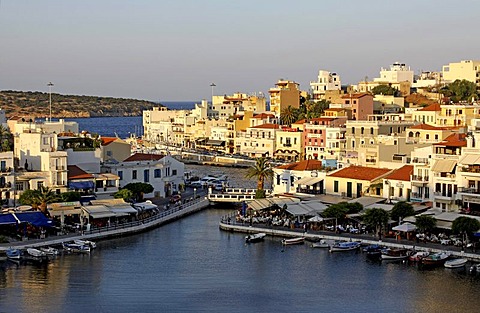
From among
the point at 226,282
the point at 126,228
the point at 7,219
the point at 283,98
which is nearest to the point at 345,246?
the point at 226,282

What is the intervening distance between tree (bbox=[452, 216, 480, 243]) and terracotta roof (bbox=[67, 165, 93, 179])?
22784 millimetres

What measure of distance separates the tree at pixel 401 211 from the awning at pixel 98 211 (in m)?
15.4

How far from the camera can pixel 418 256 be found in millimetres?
40312

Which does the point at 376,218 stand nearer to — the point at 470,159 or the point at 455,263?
the point at 470,159

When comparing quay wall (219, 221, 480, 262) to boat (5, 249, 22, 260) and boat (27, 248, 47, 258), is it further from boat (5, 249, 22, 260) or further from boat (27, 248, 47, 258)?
boat (5, 249, 22, 260)

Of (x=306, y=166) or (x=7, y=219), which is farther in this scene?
(x=306, y=166)

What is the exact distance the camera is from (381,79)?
13062 cm

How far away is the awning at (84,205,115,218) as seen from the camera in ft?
155

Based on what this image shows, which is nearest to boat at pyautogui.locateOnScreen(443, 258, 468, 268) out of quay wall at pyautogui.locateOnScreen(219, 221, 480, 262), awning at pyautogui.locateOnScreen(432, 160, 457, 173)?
quay wall at pyautogui.locateOnScreen(219, 221, 480, 262)

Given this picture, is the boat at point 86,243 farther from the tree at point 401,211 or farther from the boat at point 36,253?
the tree at point 401,211

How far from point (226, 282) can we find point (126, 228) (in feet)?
40.5

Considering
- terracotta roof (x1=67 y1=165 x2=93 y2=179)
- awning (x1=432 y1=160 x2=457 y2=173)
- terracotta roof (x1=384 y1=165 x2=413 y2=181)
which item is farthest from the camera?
terracotta roof (x1=67 y1=165 x2=93 y2=179)

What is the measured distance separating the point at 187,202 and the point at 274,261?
55.4 feet

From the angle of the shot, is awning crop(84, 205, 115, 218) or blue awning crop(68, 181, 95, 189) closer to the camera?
awning crop(84, 205, 115, 218)
